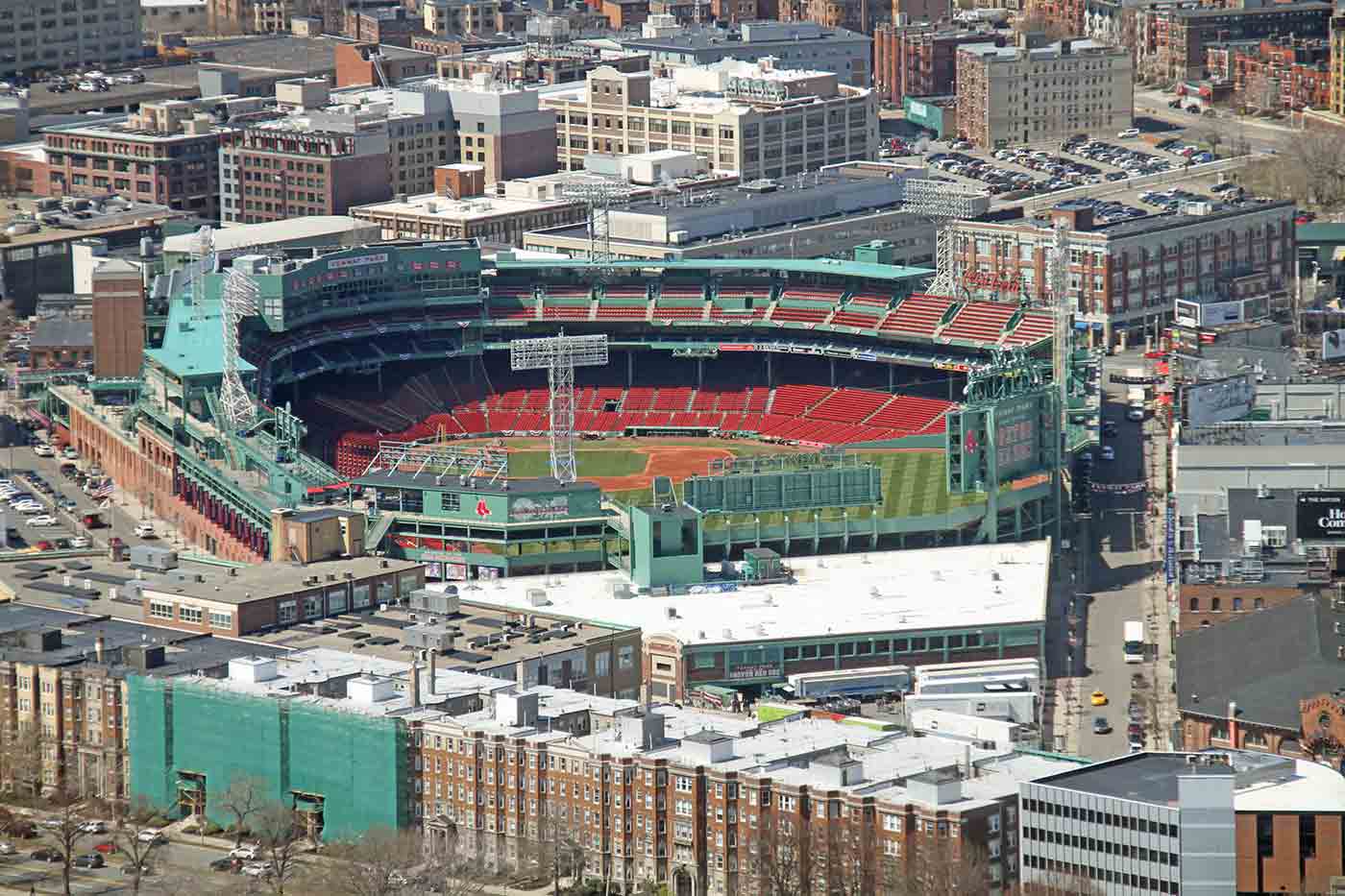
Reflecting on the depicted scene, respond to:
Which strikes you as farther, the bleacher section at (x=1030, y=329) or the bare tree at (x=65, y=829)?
the bleacher section at (x=1030, y=329)

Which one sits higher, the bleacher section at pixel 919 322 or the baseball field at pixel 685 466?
the bleacher section at pixel 919 322

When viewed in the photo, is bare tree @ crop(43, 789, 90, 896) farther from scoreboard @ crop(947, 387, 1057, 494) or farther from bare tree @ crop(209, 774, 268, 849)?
scoreboard @ crop(947, 387, 1057, 494)

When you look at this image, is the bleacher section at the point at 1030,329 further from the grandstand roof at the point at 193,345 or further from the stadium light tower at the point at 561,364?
the grandstand roof at the point at 193,345

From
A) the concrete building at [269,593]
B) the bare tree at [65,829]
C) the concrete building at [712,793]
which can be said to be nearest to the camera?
the concrete building at [712,793]

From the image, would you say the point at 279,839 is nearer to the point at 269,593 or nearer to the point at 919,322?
the point at 269,593

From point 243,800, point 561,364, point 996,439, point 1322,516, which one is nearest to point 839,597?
point 996,439

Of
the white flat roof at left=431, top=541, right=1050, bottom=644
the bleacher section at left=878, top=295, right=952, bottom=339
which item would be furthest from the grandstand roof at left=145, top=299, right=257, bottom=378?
the bleacher section at left=878, top=295, right=952, bottom=339

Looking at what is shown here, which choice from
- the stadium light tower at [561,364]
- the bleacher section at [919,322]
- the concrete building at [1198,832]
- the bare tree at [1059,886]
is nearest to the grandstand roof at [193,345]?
the stadium light tower at [561,364]
